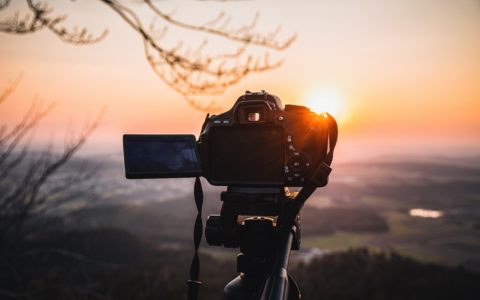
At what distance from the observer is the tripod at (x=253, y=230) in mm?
1500

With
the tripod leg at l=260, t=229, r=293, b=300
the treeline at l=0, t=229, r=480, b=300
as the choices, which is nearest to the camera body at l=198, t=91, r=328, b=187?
the tripod leg at l=260, t=229, r=293, b=300

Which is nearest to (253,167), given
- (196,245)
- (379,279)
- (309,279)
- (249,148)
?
(249,148)

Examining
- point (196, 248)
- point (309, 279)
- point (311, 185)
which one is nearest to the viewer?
point (311, 185)

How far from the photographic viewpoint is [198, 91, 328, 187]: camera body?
1541 mm

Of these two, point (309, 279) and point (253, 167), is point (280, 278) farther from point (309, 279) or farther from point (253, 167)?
point (309, 279)

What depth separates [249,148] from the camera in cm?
158

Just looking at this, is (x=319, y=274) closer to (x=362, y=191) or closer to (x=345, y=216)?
(x=345, y=216)

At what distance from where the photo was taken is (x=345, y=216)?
39.4 m

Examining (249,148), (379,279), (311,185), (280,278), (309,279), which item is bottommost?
(309,279)

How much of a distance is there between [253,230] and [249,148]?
355mm

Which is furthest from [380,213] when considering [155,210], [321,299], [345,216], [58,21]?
[58,21]

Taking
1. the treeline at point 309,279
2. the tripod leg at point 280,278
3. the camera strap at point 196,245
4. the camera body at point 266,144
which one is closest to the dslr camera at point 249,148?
the camera body at point 266,144

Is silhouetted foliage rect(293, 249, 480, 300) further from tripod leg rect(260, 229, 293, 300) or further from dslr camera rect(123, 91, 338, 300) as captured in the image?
tripod leg rect(260, 229, 293, 300)

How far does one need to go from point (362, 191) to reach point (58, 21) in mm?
64328
